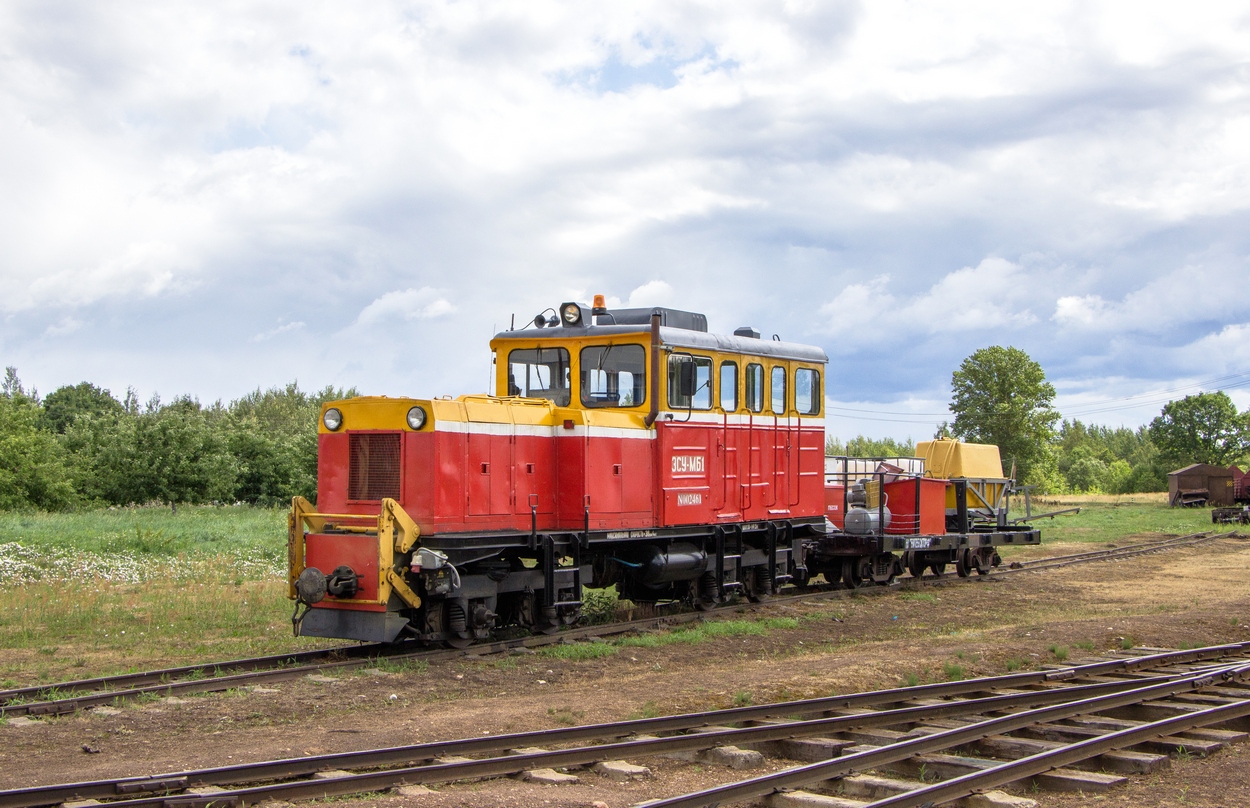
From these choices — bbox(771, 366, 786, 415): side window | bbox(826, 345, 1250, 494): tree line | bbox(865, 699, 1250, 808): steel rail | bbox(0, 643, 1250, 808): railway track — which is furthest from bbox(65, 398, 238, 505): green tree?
bbox(865, 699, 1250, 808): steel rail

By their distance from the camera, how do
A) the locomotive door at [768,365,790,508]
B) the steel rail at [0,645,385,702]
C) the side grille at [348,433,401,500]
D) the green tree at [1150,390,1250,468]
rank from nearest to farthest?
1. the steel rail at [0,645,385,702]
2. the side grille at [348,433,401,500]
3. the locomotive door at [768,365,790,508]
4. the green tree at [1150,390,1250,468]

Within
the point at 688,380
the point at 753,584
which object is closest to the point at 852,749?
the point at 688,380

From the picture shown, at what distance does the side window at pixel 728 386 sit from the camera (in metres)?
14.6

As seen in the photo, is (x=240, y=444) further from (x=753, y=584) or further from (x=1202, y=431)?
(x=1202, y=431)

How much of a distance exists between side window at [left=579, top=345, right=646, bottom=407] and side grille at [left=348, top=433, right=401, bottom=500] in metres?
3.01

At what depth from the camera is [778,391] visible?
15867mm

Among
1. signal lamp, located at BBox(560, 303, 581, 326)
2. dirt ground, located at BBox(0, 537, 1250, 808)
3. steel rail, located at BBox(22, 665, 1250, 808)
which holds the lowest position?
dirt ground, located at BBox(0, 537, 1250, 808)

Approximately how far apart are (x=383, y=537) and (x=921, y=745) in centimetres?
563

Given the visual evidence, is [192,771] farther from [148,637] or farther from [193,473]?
[193,473]

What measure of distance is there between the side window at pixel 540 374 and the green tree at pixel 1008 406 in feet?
188

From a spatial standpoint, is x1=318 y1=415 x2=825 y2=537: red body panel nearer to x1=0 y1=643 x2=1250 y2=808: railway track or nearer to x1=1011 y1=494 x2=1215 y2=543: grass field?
x1=0 y1=643 x2=1250 y2=808: railway track

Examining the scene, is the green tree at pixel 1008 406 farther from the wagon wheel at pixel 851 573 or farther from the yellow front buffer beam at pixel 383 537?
the yellow front buffer beam at pixel 383 537

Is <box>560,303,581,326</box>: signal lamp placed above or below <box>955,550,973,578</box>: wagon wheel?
above

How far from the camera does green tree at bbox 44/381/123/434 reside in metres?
84.0
